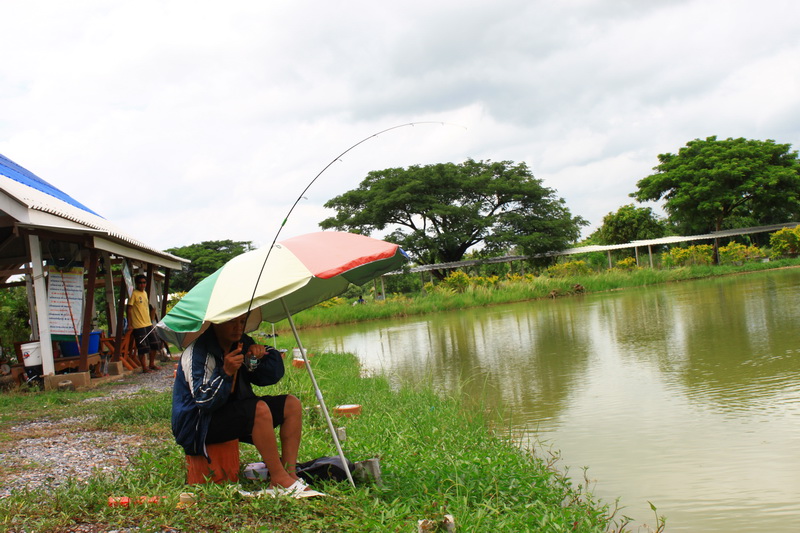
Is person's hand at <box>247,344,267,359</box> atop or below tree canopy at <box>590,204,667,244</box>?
below

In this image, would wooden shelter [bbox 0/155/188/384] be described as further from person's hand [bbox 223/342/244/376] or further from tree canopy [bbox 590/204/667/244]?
tree canopy [bbox 590/204/667/244]

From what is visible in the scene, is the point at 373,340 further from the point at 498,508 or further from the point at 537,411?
the point at 498,508

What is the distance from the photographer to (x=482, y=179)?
114 ft

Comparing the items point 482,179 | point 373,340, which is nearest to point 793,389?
point 373,340

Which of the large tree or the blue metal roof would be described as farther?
Result: the large tree

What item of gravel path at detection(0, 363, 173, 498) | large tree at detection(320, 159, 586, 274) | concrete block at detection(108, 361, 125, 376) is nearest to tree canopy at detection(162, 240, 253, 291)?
large tree at detection(320, 159, 586, 274)

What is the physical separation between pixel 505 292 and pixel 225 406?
26090 millimetres

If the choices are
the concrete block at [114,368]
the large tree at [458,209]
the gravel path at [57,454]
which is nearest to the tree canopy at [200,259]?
the large tree at [458,209]

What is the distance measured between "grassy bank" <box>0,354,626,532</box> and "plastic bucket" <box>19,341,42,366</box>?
293cm

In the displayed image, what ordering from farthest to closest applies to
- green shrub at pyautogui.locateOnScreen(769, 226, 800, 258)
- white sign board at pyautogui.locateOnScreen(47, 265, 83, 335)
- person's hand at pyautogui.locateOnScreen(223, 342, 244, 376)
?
green shrub at pyautogui.locateOnScreen(769, 226, 800, 258) < white sign board at pyautogui.locateOnScreen(47, 265, 83, 335) < person's hand at pyautogui.locateOnScreen(223, 342, 244, 376)

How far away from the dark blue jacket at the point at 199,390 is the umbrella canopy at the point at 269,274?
12 centimetres

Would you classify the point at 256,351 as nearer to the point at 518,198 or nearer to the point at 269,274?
the point at 269,274

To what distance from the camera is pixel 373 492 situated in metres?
3.75

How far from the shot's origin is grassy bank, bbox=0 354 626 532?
330 centimetres
